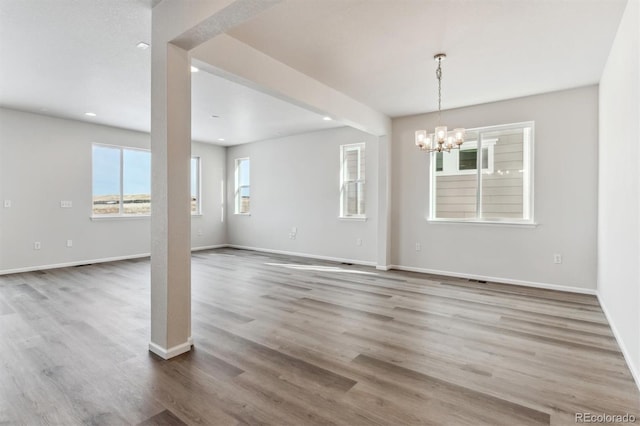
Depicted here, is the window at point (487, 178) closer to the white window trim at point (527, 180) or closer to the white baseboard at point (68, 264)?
the white window trim at point (527, 180)

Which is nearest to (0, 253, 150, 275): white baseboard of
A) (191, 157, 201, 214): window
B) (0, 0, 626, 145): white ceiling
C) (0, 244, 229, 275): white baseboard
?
(0, 244, 229, 275): white baseboard

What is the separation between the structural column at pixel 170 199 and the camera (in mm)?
2488

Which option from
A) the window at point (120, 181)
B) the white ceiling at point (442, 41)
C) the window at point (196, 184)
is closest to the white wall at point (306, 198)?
the window at point (196, 184)

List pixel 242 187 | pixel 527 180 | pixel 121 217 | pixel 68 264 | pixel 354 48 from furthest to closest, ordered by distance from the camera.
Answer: pixel 242 187
pixel 121 217
pixel 68 264
pixel 527 180
pixel 354 48

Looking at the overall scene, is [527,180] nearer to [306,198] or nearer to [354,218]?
[354,218]

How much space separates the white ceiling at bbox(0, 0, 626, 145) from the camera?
8.55ft

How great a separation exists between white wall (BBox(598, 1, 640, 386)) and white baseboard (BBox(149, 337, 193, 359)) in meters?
3.18

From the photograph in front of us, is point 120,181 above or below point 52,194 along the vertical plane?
above

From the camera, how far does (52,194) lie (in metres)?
5.84

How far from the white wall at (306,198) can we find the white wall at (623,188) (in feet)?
11.4

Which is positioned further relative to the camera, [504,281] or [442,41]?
[504,281]

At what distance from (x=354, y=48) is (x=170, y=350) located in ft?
10.4

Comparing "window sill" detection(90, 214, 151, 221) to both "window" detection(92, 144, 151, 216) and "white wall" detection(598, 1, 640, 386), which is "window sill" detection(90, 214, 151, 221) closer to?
"window" detection(92, 144, 151, 216)

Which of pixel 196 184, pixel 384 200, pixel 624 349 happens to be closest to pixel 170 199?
pixel 624 349
